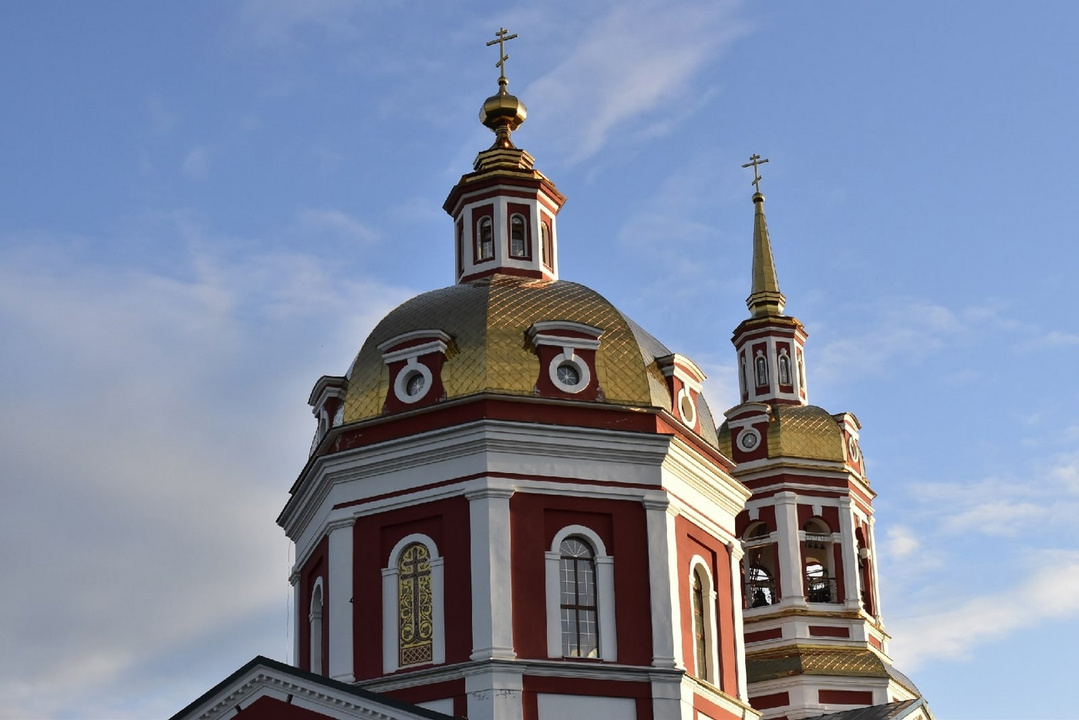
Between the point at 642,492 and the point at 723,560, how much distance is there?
2141 millimetres

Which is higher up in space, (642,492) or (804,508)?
(804,508)

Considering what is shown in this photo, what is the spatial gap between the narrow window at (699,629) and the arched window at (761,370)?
1210cm

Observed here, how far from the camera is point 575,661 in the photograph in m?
26.0

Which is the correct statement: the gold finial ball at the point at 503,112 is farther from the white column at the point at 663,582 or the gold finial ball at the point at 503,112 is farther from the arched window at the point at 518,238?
the white column at the point at 663,582

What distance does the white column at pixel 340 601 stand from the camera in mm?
26797

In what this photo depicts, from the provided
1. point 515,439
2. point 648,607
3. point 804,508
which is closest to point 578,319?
point 515,439

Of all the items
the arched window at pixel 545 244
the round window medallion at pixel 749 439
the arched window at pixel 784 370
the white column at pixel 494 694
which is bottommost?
the white column at pixel 494 694

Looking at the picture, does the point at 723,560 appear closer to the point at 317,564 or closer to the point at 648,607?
the point at 648,607

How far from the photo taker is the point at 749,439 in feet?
126

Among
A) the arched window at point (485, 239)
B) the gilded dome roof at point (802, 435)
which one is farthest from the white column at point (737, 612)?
the gilded dome roof at point (802, 435)

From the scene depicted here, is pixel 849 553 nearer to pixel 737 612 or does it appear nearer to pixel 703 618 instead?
pixel 737 612

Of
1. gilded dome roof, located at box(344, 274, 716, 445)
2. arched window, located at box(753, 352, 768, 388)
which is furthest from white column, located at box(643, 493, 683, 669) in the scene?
arched window, located at box(753, 352, 768, 388)

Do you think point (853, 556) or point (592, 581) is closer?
point (592, 581)

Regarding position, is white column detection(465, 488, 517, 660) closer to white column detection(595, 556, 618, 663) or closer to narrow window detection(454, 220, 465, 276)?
white column detection(595, 556, 618, 663)
